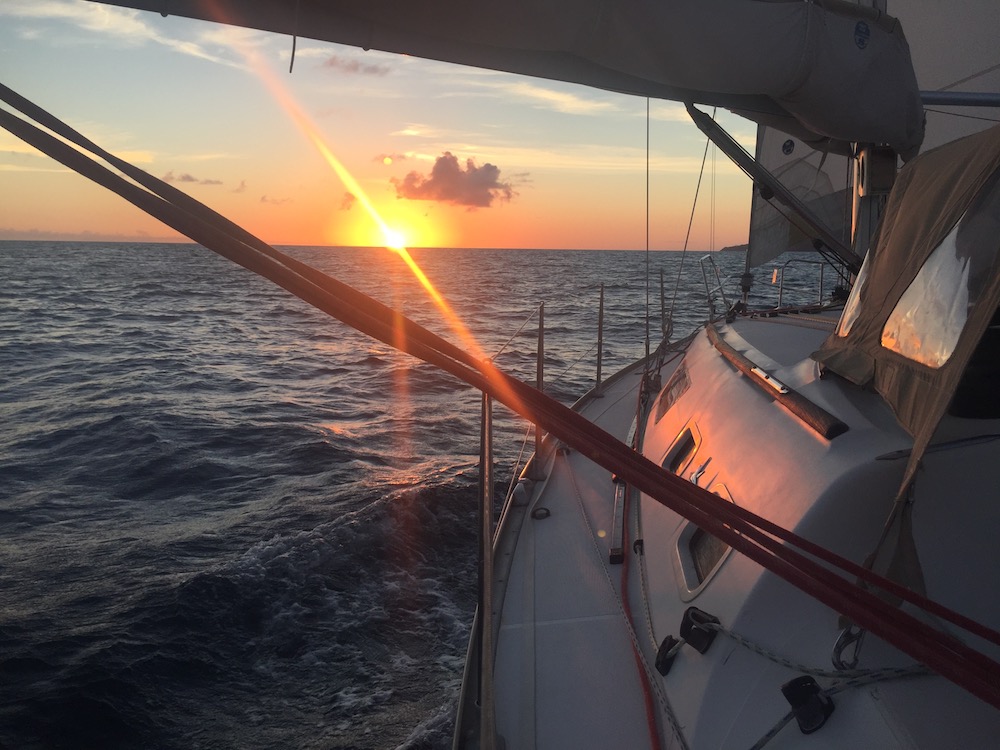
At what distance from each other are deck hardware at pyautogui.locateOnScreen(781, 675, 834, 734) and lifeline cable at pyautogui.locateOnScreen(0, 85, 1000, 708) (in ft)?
1.29

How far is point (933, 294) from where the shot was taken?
234 centimetres

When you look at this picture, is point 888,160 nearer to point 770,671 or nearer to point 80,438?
point 770,671

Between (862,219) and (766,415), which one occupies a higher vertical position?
(862,219)

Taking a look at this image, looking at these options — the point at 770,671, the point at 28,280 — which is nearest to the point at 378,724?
the point at 770,671

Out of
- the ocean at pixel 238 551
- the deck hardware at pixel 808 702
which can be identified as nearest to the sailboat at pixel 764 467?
the deck hardware at pixel 808 702

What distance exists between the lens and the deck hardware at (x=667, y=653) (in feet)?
8.52

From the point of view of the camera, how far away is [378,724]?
4328 mm

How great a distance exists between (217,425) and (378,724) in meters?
7.49

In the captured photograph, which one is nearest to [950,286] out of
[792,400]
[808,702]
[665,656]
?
[792,400]

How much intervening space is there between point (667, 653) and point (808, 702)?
74 cm

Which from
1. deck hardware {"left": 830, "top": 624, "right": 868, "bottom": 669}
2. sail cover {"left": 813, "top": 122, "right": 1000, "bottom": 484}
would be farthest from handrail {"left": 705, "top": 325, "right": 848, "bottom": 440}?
deck hardware {"left": 830, "top": 624, "right": 868, "bottom": 669}

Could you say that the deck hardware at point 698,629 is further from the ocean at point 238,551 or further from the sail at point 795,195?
the sail at point 795,195

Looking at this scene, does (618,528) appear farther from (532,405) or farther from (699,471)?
(532,405)

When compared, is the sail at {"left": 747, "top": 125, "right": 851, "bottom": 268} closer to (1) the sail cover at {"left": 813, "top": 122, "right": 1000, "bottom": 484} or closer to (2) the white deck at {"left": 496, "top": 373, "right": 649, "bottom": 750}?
(2) the white deck at {"left": 496, "top": 373, "right": 649, "bottom": 750}
